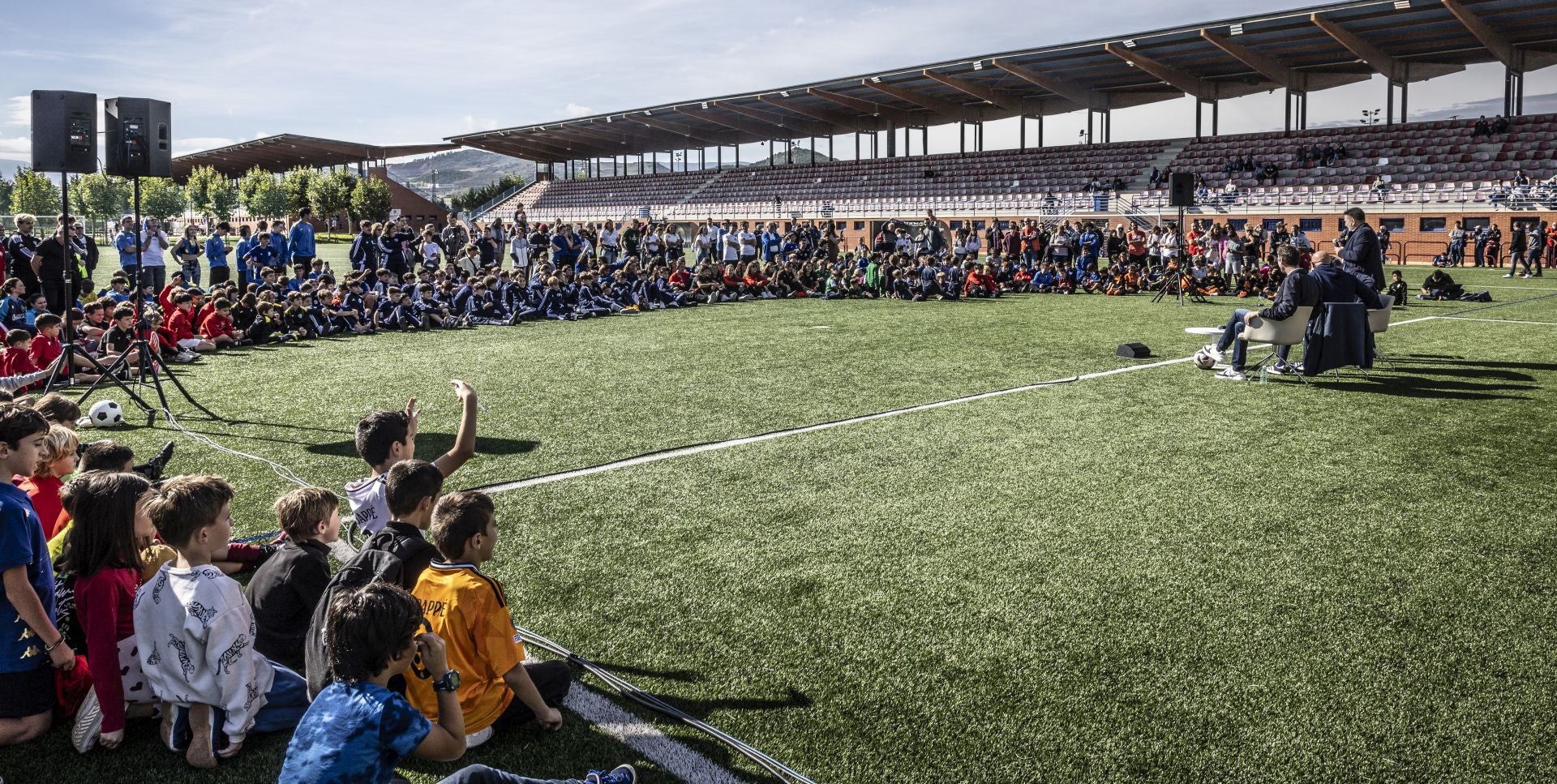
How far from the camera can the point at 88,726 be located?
3.43m

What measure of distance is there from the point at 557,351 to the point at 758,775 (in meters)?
10.6

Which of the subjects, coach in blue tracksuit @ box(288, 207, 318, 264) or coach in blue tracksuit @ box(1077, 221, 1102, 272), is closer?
coach in blue tracksuit @ box(288, 207, 318, 264)

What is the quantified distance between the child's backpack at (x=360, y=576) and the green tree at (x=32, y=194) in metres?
90.0

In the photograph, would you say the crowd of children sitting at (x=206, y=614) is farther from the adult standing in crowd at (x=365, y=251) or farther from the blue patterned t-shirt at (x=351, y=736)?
the adult standing in crowd at (x=365, y=251)

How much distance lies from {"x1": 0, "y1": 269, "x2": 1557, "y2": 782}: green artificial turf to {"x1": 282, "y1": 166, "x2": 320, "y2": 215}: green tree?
2665 inches

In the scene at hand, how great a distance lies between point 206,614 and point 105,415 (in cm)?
653

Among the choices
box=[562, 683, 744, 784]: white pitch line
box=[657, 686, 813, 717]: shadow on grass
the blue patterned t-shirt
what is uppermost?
the blue patterned t-shirt

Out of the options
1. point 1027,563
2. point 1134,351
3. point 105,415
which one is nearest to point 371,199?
point 105,415

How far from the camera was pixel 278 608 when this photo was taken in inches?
144

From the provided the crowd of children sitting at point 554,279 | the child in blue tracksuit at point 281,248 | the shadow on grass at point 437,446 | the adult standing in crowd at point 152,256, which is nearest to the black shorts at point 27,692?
the shadow on grass at point 437,446

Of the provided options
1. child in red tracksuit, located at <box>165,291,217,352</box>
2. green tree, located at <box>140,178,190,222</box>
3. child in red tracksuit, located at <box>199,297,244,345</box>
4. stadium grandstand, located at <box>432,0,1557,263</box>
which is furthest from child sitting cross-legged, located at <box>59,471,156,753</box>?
green tree, located at <box>140,178,190,222</box>

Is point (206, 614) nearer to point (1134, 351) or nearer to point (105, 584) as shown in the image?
point (105, 584)

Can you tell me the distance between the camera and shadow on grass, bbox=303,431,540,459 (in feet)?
24.4

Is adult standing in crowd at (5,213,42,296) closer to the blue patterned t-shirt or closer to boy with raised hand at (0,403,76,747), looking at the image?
boy with raised hand at (0,403,76,747)
